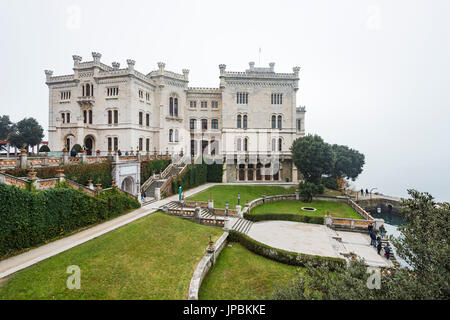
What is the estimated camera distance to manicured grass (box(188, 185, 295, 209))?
90.9ft

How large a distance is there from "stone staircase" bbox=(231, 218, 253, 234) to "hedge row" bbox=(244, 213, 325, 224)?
0.74 m

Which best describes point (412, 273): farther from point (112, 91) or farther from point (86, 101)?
point (86, 101)

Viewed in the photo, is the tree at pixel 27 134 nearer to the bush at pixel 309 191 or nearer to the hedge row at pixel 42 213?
the hedge row at pixel 42 213

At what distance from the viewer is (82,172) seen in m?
20.8

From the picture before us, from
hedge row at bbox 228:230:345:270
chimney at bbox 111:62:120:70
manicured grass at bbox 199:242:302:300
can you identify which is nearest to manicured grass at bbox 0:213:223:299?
manicured grass at bbox 199:242:302:300

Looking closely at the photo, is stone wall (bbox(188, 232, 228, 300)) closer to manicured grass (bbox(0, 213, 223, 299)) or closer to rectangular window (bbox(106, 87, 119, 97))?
manicured grass (bbox(0, 213, 223, 299))

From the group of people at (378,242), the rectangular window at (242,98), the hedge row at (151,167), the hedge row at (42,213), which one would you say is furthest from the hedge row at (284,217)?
the rectangular window at (242,98)

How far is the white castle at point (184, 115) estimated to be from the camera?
33750mm

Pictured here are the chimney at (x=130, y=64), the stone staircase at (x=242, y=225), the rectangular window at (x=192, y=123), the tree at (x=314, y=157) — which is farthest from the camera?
the rectangular window at (x=192, y=123)

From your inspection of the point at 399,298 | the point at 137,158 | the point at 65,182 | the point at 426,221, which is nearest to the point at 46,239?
the point at 65,182

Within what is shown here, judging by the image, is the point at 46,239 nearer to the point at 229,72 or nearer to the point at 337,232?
the point at 337,232

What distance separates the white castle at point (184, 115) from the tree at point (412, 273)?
32.1m

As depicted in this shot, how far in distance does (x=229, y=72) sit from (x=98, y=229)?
34.1 metres
